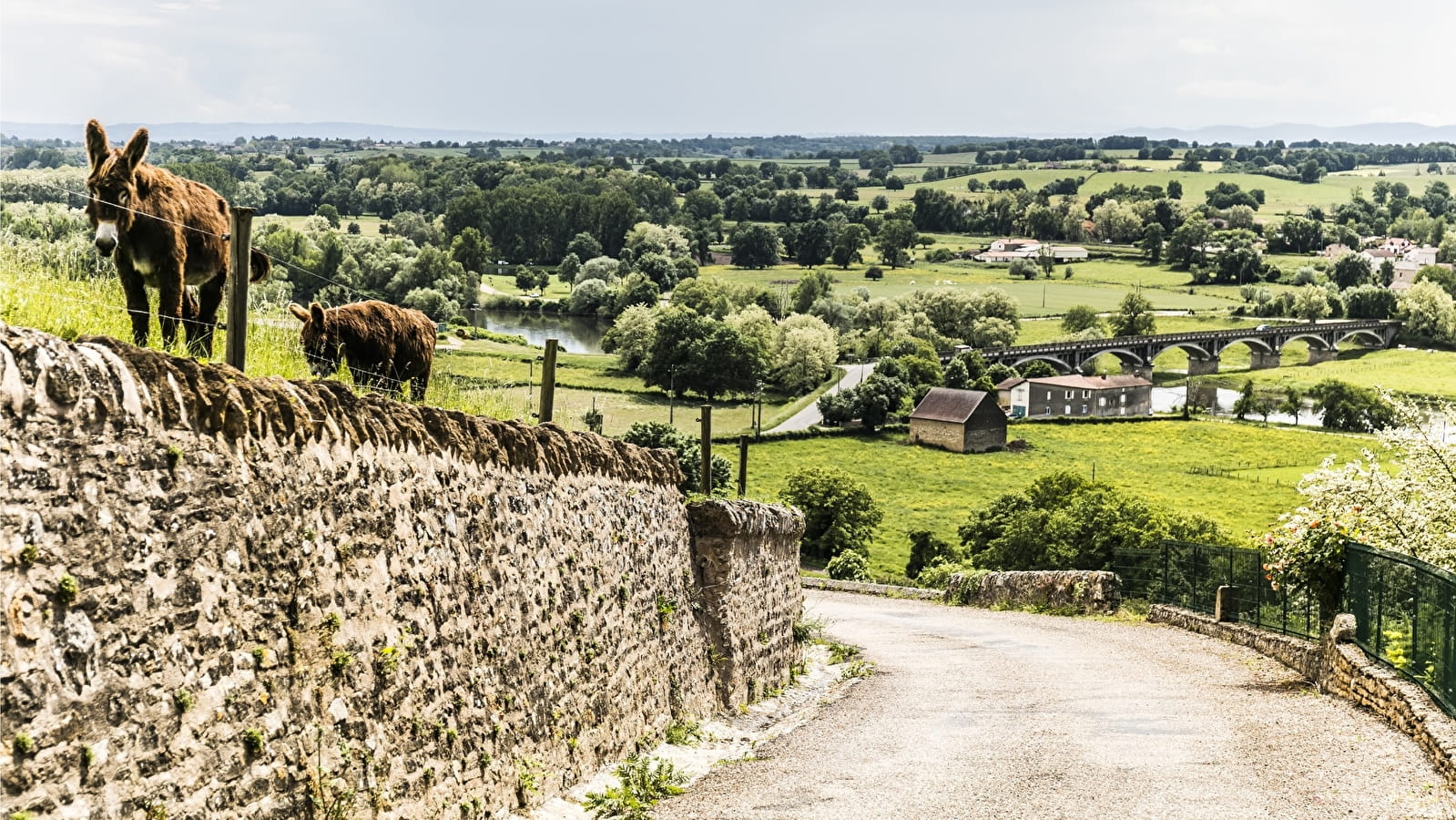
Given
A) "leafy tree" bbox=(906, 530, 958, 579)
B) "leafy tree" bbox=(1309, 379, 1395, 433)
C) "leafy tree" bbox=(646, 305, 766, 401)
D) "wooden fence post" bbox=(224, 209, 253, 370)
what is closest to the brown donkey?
"wooden fence post" bbox=(224, 209, 253, 370)

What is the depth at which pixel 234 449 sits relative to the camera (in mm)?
7039

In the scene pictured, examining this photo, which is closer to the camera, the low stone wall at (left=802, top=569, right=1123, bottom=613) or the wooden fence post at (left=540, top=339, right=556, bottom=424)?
the wooden fence post at (left=540, top=339, right=556, bottom=424)

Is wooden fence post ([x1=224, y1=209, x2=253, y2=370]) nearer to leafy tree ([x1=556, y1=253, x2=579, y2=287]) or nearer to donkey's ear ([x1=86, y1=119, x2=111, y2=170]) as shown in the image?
donkey's ear ([x1=86, y1=119, x2=111, y2=170])

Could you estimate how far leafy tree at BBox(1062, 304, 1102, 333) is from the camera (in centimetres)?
16062

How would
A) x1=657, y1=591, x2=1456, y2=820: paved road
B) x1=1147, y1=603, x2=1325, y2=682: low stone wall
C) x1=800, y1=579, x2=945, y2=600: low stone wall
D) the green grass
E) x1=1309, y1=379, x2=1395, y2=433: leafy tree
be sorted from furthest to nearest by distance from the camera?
the green grass < x1=1309, y1=379, x2=1395, y2=433: leafy tree < x1=800, y1=579, x2=945, y2=600: low stone wall < x1=1147, y1=603, x2=1325, y2=682: low stone wall < x1=657, y1=591, x2=1456, y2=820: paved road

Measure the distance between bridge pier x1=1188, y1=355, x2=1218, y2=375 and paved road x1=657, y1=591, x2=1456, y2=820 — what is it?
13359cm

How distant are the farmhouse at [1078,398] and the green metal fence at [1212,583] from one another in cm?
9109

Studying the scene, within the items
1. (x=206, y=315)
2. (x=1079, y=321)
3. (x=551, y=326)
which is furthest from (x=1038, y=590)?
(x=1079, y=321)

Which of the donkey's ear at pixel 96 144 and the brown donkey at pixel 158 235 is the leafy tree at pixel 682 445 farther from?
the donkey's ear at pixel 96 144

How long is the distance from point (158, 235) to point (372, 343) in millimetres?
2947

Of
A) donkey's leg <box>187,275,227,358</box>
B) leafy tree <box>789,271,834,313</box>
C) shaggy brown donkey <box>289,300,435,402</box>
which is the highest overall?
donkey's leg <box>187,275,227,358</box>

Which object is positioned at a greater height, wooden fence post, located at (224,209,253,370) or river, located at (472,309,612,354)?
wooden fence post, located at (224,209,253,370)

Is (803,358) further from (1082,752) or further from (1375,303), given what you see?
(1082,752)

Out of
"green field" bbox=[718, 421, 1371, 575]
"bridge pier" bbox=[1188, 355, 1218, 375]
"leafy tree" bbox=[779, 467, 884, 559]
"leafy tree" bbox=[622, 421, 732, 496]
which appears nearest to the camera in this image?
"leafy tree" bbox=[622, 421, 732, 496]
